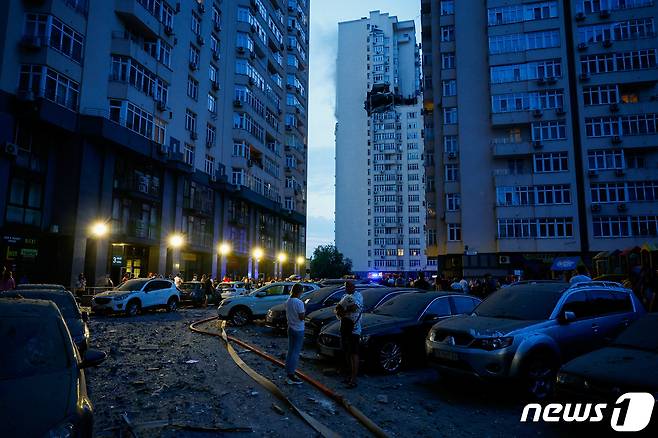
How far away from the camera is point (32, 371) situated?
3670mm

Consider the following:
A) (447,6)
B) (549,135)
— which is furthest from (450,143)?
(447,6)

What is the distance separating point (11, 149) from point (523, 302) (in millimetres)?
26472

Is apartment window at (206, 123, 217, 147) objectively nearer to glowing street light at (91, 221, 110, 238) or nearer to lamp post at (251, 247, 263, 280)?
lamp post at (251, 247, 263, 280)

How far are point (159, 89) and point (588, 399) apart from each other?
35826mm

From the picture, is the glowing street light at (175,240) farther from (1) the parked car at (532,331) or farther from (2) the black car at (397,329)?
(1) the parked car at (532,331)

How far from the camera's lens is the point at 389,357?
893 centimetres

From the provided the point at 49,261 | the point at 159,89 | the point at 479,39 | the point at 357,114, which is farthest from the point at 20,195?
the point at 357,114

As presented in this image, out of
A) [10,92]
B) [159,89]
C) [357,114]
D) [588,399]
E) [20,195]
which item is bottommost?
[588,399]

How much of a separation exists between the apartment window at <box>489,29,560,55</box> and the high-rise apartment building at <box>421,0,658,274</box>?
0.10 metres

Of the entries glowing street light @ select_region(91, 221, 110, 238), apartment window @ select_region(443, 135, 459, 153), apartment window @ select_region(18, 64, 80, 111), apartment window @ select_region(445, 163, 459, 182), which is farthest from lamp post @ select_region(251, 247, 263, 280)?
apartment window @ select_region(18, 64, 80, 111)

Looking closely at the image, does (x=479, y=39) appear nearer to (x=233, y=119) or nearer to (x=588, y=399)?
(x=233, y=119)

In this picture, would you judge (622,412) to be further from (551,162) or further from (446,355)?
(551,162)

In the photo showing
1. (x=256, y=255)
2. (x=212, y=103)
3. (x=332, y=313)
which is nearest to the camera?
(x=332, y=313)

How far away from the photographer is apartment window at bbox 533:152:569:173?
40.3 metres
